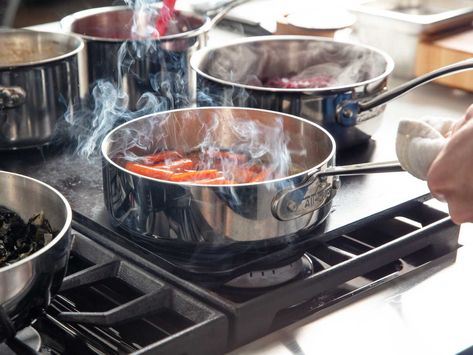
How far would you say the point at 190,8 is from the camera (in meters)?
1.73

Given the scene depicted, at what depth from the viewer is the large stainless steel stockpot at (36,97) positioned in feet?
4.20

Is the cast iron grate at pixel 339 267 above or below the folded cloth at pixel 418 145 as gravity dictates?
below

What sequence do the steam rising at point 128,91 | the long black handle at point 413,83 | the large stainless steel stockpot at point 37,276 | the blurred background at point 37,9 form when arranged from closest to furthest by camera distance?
the large stainless steel stockpot at point 37,276, the long black handle at point 413,83, the steam rising at point 128,91, the blurred background at point 37,9

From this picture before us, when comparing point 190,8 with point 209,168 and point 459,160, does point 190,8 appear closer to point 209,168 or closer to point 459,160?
point 209,168

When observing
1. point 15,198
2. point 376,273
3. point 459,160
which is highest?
point 459,160

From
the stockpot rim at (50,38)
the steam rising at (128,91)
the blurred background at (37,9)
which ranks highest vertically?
the stockpot rim at (50,38)

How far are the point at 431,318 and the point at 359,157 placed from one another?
0.42 m

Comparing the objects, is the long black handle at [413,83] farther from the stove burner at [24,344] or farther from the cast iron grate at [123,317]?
the stove burner at [24,344]

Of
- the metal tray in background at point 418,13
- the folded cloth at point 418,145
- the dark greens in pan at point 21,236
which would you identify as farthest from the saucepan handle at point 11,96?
the metal tray in background at point 418,13

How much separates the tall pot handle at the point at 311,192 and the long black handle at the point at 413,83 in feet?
1.02

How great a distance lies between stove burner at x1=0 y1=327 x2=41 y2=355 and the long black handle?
0.62 m

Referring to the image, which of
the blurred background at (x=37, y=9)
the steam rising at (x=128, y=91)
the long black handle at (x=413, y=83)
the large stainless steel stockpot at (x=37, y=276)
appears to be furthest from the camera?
the blurred background at (x=37, y=9)

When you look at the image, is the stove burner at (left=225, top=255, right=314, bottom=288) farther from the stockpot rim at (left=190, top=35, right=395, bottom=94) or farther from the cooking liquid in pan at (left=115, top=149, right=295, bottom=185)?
the stockpot rim at (left=190, top=35, right=395, bottom=94)

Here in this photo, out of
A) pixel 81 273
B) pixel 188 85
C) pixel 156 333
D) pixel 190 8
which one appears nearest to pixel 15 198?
pixel 81 273
